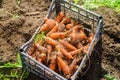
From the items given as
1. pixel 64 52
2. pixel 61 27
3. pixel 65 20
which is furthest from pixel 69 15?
pixel 64 52

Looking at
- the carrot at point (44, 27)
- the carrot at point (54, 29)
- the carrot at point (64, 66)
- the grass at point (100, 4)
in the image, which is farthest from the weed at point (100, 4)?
the carrot at point (64, 66)

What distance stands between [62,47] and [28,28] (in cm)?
90

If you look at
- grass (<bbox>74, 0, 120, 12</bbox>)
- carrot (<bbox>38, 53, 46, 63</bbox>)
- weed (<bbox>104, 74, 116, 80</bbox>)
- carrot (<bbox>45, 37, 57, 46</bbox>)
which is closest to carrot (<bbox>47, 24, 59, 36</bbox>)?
carrot (<bbox>45, 37, 57, 46</bbox>)

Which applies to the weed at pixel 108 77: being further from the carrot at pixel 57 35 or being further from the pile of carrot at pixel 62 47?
the carrot at pixel 57 35

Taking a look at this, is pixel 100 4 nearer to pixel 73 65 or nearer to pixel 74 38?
pixel 74 38

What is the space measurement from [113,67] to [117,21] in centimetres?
87

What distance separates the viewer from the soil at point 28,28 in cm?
527

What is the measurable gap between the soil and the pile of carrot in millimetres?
400

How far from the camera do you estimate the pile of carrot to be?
4841 mm

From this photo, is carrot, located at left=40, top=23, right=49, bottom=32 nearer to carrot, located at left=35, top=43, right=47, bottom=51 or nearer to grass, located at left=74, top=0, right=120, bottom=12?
carrot, located at left=35, top=43, right=47, bottom=51

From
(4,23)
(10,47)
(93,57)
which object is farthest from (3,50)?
(93,57)

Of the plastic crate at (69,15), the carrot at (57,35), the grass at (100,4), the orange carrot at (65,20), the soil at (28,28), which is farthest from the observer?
the grass at (100,4)

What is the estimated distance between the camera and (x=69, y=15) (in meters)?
5.55

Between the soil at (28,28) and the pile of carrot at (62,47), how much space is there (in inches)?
15.7
